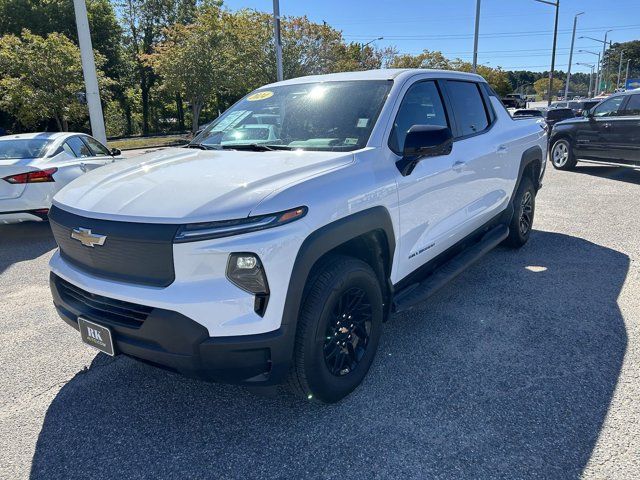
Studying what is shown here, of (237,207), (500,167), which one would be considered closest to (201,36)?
(500,167)

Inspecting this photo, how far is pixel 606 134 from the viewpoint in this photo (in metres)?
10.1

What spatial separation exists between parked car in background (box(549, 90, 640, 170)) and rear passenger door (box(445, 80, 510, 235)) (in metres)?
6.41

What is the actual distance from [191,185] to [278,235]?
60 centimetres

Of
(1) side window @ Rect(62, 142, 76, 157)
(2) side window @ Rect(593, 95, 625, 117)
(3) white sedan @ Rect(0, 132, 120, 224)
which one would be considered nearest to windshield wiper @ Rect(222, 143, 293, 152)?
(3) white sedan @ Rect(0, 132, 120, 224)

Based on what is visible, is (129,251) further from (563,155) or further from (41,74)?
(41,74)

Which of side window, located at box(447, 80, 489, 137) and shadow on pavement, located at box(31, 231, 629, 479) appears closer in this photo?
shadow on pavement, located at box(31, 231, 629, 479)

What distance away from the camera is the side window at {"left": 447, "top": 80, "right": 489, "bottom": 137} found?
13.4 feet

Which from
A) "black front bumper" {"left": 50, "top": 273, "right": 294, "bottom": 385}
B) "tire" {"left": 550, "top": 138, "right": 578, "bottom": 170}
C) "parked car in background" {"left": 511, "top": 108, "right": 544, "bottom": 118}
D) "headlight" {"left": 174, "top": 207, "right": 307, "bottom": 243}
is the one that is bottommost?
"tire" {"left": 550, "top": 138, "right": 578, "bottom": 170}

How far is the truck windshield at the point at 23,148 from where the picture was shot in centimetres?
664

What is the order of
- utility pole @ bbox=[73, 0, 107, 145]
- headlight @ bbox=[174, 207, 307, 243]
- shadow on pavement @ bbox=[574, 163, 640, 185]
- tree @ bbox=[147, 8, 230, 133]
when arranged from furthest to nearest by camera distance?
tree @ bbox=[147, 8, 230, 133] → utility pole @ bbox=[73, 0, 107, 145] → shadow on pavement @ bbox=[574, 163, 640, 185] → headlight @ bbox=[174, 207, 307, 243]

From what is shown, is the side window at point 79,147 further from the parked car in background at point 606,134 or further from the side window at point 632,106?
the side window at point 632,106

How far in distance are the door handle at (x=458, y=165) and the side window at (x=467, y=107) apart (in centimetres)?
36

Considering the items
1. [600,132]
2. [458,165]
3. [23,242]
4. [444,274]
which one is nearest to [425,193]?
[458,165]

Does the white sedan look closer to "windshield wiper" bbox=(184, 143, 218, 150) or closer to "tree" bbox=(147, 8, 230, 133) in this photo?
"windshield wiper" bbox=(184, 143, 218, 150)
